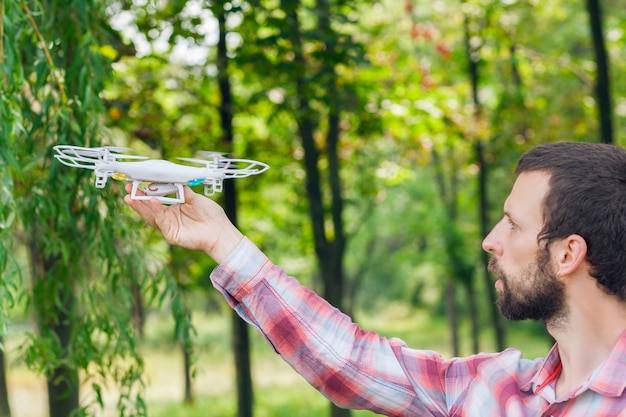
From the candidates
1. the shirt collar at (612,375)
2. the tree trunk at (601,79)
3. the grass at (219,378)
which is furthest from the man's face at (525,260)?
the tree trunk at (601,79)

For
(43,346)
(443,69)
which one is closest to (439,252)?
(443,69)

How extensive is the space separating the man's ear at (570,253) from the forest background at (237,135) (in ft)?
1.93

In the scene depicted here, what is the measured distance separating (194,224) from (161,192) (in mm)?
96

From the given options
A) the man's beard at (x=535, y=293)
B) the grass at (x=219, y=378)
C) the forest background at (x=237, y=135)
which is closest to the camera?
the man's beard at (x=535, y=293)

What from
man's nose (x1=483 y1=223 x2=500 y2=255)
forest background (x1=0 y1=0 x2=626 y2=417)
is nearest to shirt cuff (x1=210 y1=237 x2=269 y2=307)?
man's nose (x1=483 y1=223 x2=500 y2=255)

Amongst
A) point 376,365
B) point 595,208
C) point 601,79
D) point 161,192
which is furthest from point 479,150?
point 161,192

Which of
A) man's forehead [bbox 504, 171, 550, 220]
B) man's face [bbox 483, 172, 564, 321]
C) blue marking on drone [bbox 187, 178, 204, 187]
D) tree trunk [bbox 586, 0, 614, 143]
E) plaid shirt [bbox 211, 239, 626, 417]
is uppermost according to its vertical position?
tree trunk [bbox 586, 0, 614, 143]

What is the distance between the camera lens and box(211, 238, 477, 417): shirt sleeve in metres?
1.79

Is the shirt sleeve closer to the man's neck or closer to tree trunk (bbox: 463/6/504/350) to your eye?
the man's neck

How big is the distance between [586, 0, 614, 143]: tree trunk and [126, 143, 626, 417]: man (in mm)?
4949

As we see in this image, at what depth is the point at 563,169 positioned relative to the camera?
5.64ft

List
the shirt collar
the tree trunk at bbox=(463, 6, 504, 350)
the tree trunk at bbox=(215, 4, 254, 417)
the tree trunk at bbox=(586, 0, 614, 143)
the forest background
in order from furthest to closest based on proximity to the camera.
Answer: the tree trunk at bbox=(463, 6, 504, 350)
the tree trunk at bbox=(215, 4, 254, 417)
the tree trunk at bbox=(586, 0, 614, 143)
the forest background
the shirt collar

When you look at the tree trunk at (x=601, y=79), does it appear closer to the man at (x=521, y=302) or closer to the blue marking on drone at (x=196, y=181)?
the man at (x=521, y=302)

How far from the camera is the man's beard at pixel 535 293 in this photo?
5.67 ft
